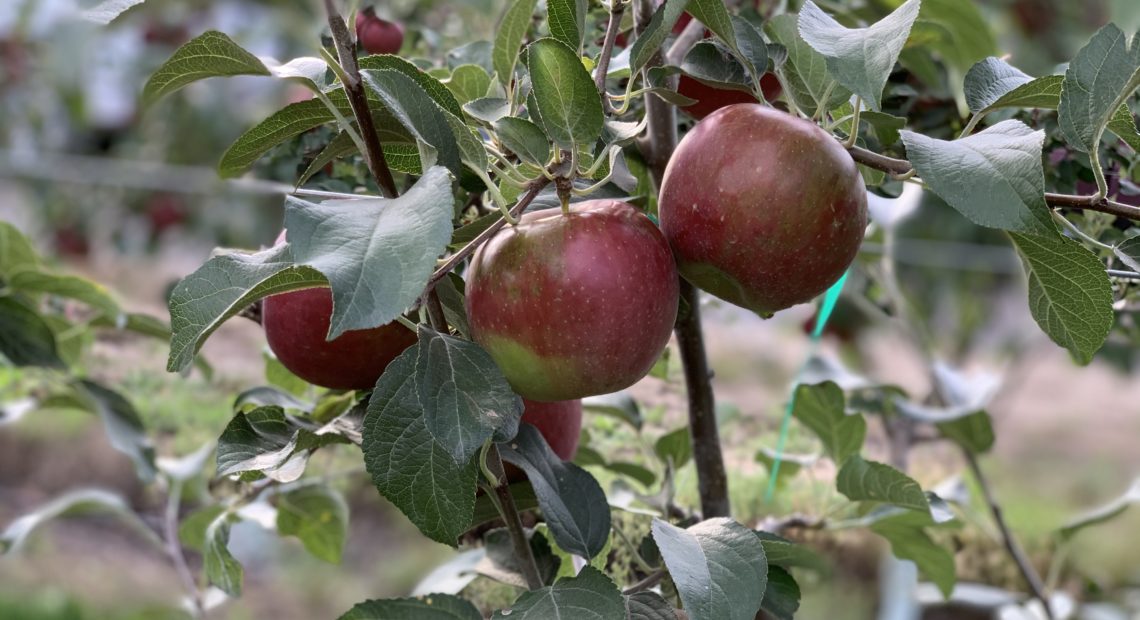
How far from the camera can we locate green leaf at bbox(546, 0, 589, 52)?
0.31 m

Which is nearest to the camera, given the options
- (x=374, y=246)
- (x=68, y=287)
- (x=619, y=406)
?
(x=374, y=246)

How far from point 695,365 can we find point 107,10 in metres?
0.24

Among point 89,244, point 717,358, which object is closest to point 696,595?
point 717,358

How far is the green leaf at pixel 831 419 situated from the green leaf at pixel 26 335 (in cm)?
36

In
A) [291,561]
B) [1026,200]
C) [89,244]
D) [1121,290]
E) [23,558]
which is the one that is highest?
[1026,200]

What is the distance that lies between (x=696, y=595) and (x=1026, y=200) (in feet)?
0.41

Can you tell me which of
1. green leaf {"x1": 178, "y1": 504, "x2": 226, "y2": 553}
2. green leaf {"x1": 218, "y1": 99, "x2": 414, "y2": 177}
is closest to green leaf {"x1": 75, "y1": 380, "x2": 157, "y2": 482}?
green leaf {"x1": 178, "y1": 504, "x2": 226, "y2": 553}

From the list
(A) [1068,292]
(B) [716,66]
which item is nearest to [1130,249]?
(A) [1068,292]

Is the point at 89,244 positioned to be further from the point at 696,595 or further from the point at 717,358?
the point at 696,595

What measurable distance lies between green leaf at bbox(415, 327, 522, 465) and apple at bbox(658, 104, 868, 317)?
70mm

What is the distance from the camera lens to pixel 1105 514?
2.04 ft

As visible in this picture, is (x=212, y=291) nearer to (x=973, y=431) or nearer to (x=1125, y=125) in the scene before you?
(x=1125, y=125)

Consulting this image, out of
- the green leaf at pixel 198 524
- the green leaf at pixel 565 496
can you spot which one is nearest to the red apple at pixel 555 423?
the green leaf at pixel 565 496

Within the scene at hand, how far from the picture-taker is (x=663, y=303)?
30 cm
